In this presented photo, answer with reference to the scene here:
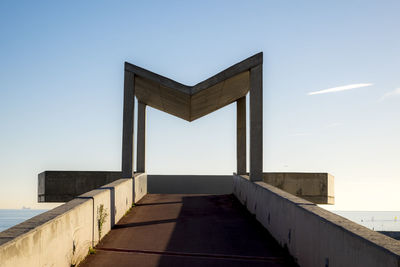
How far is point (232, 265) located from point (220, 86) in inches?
315

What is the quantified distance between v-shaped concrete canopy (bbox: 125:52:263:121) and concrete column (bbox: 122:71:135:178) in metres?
0.37

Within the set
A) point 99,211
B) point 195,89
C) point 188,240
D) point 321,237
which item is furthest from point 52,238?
point 195,89

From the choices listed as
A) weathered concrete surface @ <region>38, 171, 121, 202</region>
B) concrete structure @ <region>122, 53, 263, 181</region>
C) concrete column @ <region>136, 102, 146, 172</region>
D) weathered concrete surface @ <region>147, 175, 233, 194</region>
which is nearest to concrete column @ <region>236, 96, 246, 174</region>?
concrete structure @ <region>122, 53, 263, 181</region>

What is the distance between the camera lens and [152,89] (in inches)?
629

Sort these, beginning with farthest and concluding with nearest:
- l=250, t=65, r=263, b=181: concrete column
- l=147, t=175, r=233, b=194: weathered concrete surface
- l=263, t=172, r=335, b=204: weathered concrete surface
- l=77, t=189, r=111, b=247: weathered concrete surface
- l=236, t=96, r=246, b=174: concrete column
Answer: l=147, t=175, r=233, b=194: weathered concrete surface → l=263, t=172, r=335, b=204: weathered concrete surface → l=236, t=96, r=246, b=174: concrete column → l=250, t=65, r=263, b=181: concrete column → l=77, t=189, r=111, b=247: weathered concrete surface

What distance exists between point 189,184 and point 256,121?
1344cm

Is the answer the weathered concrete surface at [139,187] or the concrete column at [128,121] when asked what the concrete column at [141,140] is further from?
the concrete column at [128,121]

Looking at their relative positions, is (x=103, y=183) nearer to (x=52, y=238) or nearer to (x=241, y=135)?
(x=241, y=135)

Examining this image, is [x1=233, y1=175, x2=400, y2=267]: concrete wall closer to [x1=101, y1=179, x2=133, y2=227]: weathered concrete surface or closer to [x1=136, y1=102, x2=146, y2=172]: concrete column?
[x1=101, y1=179, x2=133, y2=227]: weathered concrete surface

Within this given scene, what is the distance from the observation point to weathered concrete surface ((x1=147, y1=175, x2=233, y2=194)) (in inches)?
1036

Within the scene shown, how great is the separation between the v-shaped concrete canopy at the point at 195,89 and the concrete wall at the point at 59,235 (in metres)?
4.87

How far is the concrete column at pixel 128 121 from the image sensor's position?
14539 mm

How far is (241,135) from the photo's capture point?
19750 mm

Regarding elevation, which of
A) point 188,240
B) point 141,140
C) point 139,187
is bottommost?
point 188,240
